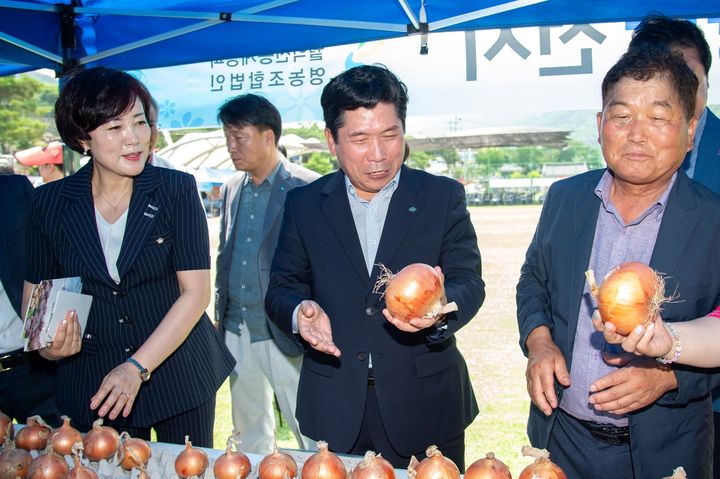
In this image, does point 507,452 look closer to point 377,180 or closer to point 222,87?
point 377,180

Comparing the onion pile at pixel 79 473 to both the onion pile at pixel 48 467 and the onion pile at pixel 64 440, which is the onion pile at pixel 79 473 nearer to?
the onion pile at pixel 48 467

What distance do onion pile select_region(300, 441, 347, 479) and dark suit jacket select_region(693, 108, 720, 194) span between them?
5.60 ft

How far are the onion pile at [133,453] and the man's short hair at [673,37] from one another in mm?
2184

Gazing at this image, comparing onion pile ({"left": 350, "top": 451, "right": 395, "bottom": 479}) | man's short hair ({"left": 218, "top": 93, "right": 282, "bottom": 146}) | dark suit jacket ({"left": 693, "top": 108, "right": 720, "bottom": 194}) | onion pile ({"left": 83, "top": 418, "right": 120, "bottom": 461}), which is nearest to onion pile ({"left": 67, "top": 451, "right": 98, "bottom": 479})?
onion pile ({"left": 83, "top": 418, "right": 120, "bottom": 461})

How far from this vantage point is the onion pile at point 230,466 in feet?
5.30

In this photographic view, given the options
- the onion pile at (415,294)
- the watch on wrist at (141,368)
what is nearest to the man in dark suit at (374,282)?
the onion pile at (415,294)

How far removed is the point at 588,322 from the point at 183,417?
149cm

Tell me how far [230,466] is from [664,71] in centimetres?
162

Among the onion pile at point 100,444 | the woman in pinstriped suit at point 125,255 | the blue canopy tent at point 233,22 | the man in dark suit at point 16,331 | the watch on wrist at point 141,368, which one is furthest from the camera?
the blue canopy tent at point 233,22

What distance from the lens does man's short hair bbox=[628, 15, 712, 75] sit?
2.26 meters

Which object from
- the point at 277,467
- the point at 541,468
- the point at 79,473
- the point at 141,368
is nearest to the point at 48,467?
the point at 79,473

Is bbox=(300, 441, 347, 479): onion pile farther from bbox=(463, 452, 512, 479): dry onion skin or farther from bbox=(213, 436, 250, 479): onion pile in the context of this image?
bbox=(463, 452, 512, 479): dry onion skin

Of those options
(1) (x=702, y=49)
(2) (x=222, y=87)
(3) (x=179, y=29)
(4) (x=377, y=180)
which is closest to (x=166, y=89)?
(2) (x=222, y=87)

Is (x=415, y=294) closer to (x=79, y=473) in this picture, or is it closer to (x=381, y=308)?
(x=381, y=308)
